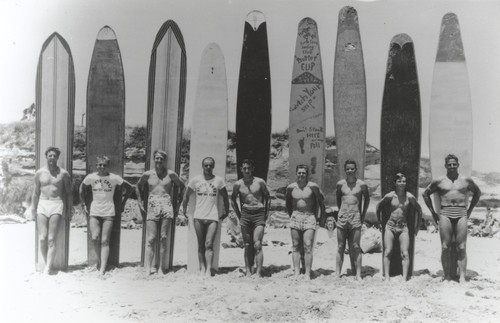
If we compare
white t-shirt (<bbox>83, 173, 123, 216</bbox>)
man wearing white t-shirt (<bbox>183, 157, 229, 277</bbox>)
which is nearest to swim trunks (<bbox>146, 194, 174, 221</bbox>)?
man wearing white t-shirt (<bbox>183, 157, 229, 277</bbox>)

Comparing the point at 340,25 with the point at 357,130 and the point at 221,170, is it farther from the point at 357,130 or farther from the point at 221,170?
the point at 221,170

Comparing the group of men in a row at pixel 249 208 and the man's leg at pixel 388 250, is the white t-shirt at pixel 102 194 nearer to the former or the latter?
the group of men in a row at pixel 249 208

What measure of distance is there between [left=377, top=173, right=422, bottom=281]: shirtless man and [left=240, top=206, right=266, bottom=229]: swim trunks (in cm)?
129

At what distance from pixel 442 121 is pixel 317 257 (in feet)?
7.42

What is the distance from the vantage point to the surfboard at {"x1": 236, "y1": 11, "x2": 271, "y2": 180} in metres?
5.96

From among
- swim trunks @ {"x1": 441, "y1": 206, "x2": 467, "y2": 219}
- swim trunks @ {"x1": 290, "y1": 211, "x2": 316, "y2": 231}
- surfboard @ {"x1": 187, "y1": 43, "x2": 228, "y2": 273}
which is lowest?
swim trunks @ {"x1": 290, "y1": 211, "x2": 316, "y2": 231}

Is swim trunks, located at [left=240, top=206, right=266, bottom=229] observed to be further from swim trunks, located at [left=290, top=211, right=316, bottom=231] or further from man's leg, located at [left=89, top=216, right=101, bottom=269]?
man's leg, located at [left=89, top=216, right=101, bottom=269]

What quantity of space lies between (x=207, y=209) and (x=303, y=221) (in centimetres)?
101

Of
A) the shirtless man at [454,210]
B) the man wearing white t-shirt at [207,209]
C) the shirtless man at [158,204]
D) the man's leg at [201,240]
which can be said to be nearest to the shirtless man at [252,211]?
the man wearing white t-shirt at [207,209]

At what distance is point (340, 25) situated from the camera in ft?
19.4

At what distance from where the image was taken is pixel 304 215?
5.02 meters

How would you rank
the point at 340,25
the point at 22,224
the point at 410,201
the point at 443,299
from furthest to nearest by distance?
the point at 22,224 < the point at 340,25 < the point at 410,201 < the point at 443,299

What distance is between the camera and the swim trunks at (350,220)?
4.97 m

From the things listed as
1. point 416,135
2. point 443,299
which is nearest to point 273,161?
point 416,135
